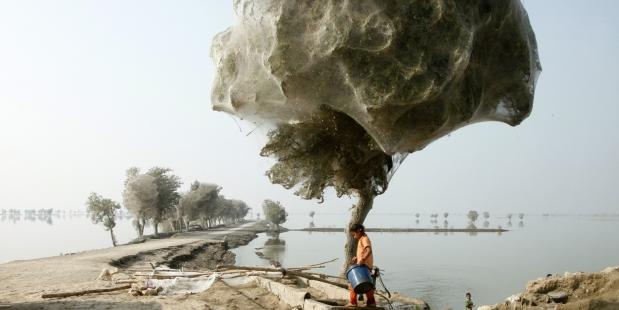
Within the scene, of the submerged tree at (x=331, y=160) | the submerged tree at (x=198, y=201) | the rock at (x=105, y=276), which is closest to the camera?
the submerged tree at (x=331, y=160)

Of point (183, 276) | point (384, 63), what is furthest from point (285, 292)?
point (384, 63)

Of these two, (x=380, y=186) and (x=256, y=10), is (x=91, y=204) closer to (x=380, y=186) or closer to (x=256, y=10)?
(x=380, y=186)

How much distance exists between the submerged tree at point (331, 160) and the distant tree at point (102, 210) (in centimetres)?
4232

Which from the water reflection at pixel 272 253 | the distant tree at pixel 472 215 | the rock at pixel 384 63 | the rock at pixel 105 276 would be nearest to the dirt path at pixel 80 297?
the rock at pixel 105 276

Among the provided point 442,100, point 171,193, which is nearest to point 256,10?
point 442,100

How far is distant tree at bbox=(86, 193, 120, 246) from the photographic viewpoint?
5134 cm

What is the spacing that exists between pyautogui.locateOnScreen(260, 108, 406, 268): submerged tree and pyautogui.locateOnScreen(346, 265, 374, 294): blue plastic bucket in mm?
3903

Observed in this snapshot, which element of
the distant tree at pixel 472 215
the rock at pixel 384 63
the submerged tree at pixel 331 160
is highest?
the rock at pixel 384 63

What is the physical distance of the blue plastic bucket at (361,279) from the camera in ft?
29.5

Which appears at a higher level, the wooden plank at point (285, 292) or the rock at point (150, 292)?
the rock at point (150, 292)

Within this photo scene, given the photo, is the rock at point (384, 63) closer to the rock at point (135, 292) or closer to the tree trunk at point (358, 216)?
the tree trunk at point (358, 216)

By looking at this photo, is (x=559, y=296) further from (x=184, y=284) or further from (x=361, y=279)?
(x=184, y=284)

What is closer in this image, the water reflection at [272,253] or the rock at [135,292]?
the rock at [135,292]

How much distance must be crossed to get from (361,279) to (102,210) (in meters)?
48.6
